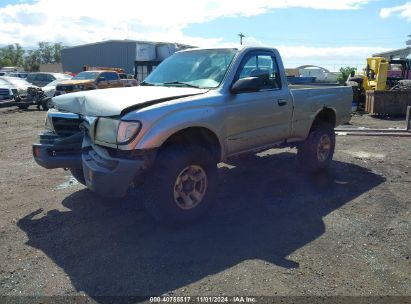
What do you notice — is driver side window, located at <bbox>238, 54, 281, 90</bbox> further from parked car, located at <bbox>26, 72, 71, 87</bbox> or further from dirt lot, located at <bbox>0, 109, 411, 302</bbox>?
parked car, located at <bbox>26, 72, 71, 87</bbox>

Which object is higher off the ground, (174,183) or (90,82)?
(90,82)

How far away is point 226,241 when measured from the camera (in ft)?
13.3

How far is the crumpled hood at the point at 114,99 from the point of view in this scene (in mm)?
4062

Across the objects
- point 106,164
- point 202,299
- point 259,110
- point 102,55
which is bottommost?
point 202,299

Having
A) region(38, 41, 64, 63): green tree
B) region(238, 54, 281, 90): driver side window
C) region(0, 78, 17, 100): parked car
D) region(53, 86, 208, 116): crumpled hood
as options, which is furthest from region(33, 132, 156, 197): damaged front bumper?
region(38, 41, 64, 63): green tree

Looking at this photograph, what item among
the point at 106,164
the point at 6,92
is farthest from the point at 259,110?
the point at 6,92

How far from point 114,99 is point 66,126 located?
3.01ft

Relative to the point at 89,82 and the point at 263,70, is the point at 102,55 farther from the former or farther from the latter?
the point at 263,70

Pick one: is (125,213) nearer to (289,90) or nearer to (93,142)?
(93,142)

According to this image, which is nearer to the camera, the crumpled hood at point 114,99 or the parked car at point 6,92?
the crumpled hood at point 114,99

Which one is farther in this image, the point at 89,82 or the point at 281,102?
the point at 89,82

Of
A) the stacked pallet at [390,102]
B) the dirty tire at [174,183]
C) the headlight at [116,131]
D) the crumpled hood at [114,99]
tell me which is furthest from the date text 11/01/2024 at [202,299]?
the stacked pallet at [390,102]

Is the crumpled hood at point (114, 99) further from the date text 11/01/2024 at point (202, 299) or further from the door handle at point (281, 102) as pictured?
the date text 11/01/2024 at point (202, 299)

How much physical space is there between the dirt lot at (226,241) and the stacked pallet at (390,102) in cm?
966
